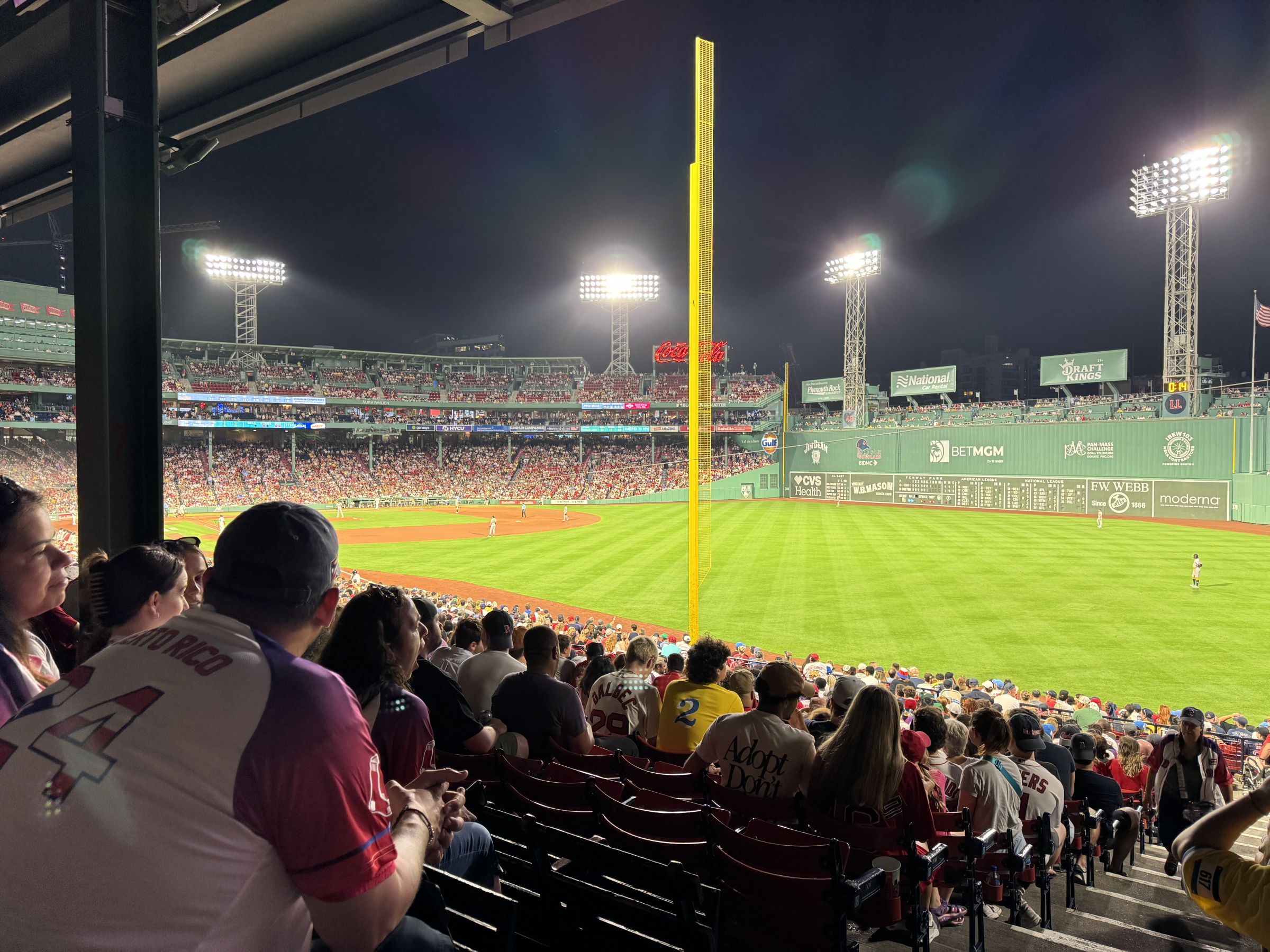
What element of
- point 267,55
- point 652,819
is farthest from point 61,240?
point 652,819

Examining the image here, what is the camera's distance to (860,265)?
55312 millimetres

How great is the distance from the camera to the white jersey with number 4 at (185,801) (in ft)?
3.94

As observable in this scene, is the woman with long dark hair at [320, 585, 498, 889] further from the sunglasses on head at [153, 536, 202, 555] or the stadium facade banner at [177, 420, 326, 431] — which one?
the stadium facade banner at [177, 420, 326, 431]

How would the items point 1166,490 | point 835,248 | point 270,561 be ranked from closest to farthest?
1. point 270,561
2. point 1166,490
3. point 835,248

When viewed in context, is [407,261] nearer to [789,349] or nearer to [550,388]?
[550,388]

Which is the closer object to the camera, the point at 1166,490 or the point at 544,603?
the point at 544,603

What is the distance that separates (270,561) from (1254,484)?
156ft

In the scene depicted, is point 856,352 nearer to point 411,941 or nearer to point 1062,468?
point 1062,468

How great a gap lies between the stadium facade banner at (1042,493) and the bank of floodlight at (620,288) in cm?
2467

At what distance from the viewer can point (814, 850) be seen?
2.91m

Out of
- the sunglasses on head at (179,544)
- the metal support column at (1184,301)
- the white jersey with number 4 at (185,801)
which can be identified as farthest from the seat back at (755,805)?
the metal support column at (1184,301)

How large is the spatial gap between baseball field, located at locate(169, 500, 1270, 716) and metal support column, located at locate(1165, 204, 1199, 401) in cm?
1031

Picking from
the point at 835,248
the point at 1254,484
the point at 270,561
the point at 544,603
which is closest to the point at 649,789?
Result: the point at 270,561

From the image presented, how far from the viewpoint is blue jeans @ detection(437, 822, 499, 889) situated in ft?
8.62
